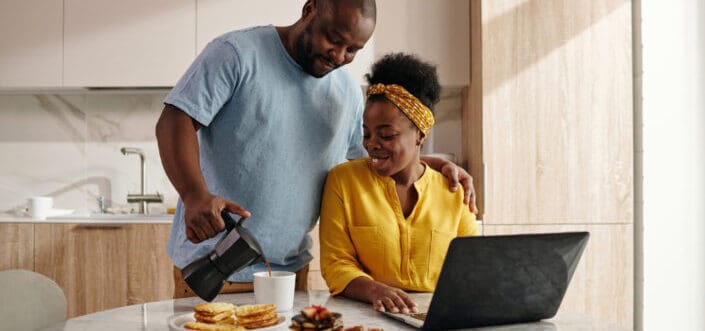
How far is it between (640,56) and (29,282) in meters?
2.85

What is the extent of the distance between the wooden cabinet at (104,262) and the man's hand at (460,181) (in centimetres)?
180

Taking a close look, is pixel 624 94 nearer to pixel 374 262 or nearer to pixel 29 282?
pixel 374 262

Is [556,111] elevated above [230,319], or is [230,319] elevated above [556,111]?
[556,111]

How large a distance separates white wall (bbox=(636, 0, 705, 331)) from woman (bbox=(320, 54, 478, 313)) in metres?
1.95

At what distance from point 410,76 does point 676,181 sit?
2105 millimetres

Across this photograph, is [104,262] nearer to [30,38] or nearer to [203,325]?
[30,38]

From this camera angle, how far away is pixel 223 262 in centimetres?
117

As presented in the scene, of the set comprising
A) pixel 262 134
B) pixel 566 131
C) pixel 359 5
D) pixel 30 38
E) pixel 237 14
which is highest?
pixel 237 14

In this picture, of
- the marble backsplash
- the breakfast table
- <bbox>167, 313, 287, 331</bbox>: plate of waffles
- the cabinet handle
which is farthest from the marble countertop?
<bbox>167, 313, 287, 331</bbox>: plate of waffles

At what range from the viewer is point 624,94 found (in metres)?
3.16

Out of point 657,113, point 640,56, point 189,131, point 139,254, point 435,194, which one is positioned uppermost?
point 640,56

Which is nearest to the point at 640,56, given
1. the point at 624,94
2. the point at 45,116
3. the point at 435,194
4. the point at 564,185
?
the point at 624,94

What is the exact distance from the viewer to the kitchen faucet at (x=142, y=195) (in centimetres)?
345

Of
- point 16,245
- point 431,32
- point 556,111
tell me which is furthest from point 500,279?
point 16,245
